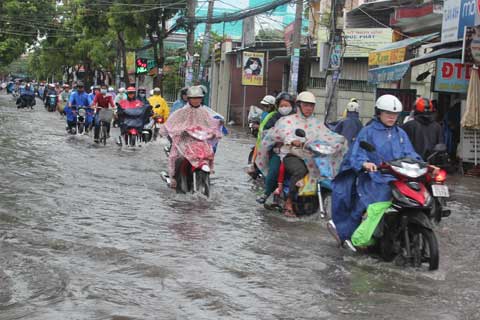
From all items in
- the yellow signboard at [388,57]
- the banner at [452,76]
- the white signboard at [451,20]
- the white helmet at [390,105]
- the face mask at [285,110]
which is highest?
the white signboard at [451,20]

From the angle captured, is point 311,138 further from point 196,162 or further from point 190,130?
point 190,130

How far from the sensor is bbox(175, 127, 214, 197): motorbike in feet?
37.1

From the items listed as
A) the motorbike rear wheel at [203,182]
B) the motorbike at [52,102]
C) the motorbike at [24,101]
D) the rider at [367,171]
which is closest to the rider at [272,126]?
the motorbike rear wheel at [203,182]

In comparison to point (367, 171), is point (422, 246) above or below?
below

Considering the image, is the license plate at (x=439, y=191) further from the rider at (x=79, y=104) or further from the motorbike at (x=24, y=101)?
the motorbike at (x=24, y=101)

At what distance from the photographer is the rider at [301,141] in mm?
9852

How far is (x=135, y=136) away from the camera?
19.8m

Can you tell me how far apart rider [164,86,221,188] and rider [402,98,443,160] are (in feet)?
8.62

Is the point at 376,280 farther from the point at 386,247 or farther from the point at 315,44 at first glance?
the point at 315,44

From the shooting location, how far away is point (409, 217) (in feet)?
23.5

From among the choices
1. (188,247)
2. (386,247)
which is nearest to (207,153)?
(188,247)

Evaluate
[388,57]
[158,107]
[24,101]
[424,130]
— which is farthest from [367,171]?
[24,101]

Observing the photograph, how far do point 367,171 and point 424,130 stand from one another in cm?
381

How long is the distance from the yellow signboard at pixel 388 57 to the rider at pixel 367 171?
41.5ft
